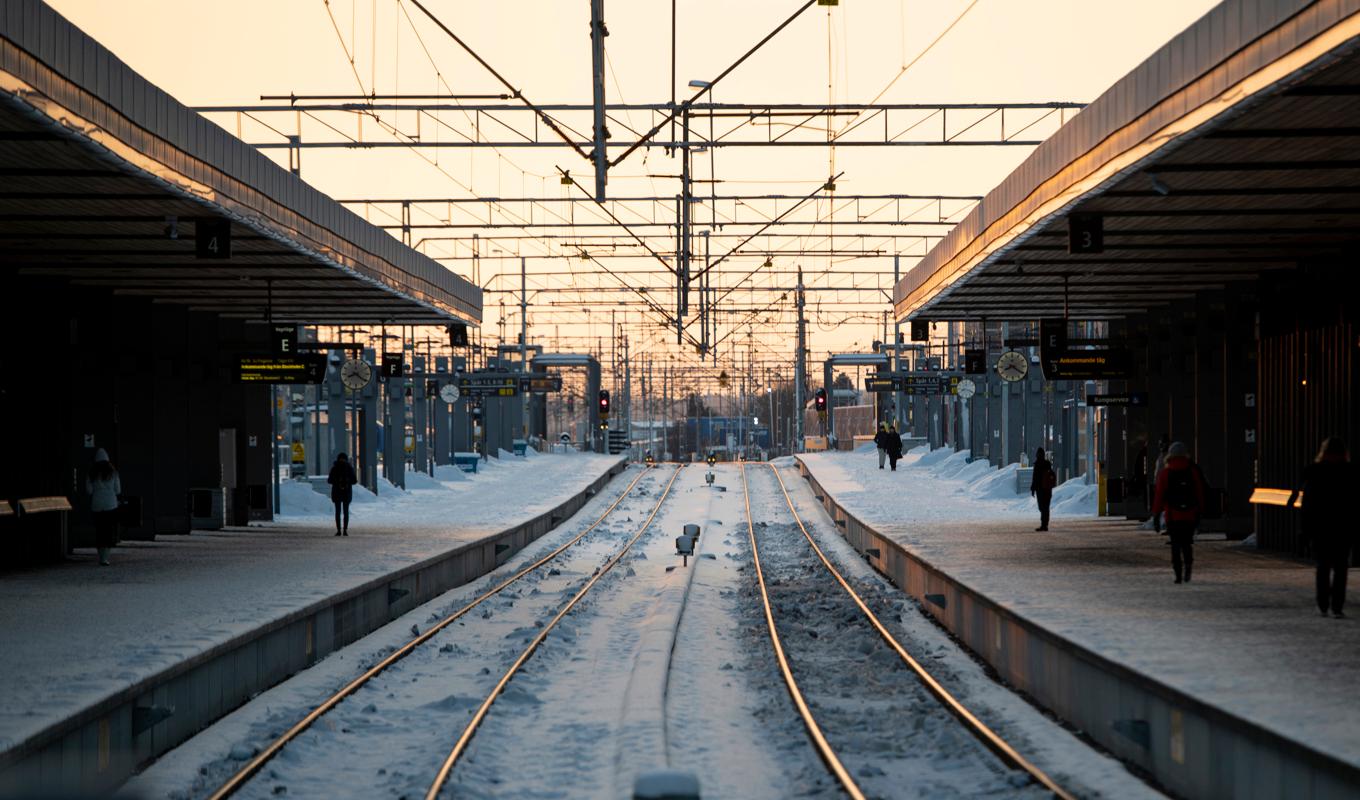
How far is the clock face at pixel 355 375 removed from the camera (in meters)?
35.3

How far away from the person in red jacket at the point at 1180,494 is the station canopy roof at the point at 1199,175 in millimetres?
2668

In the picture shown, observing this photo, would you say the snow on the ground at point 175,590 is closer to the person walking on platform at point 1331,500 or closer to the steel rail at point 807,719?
the steel rail at point 807,719

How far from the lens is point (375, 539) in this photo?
2755cm

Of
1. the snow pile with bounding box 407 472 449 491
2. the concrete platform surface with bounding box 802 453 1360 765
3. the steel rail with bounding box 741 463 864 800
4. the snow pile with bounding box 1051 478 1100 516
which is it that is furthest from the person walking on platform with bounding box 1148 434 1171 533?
the snow pile with bounding box 407 472 449 491

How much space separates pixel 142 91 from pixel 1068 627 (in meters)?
9.08

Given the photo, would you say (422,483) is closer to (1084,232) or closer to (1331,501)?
(1084,232)

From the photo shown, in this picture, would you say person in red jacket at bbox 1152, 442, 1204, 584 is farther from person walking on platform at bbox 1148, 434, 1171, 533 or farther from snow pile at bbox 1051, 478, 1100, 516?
snow pile at bbox 1051, 478, 1100, 516

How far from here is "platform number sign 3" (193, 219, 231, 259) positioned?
58.9ft

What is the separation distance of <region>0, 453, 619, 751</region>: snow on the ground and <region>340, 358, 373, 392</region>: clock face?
288 centimetres

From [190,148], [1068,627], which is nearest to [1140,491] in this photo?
[1068,627]

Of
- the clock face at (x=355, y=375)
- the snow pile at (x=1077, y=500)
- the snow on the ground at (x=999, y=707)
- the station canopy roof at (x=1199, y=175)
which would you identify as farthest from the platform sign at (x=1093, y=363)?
the clock face at (x=355, y=375)

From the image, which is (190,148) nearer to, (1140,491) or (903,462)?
(1140,491)

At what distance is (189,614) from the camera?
1550 cm

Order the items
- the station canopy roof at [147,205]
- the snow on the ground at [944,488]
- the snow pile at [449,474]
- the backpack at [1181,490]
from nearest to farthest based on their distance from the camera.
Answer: the station canopy roof at [147,205], the backpack at [1181,490], the snow on the ground at [944,488], the snow pile at [449,474]
